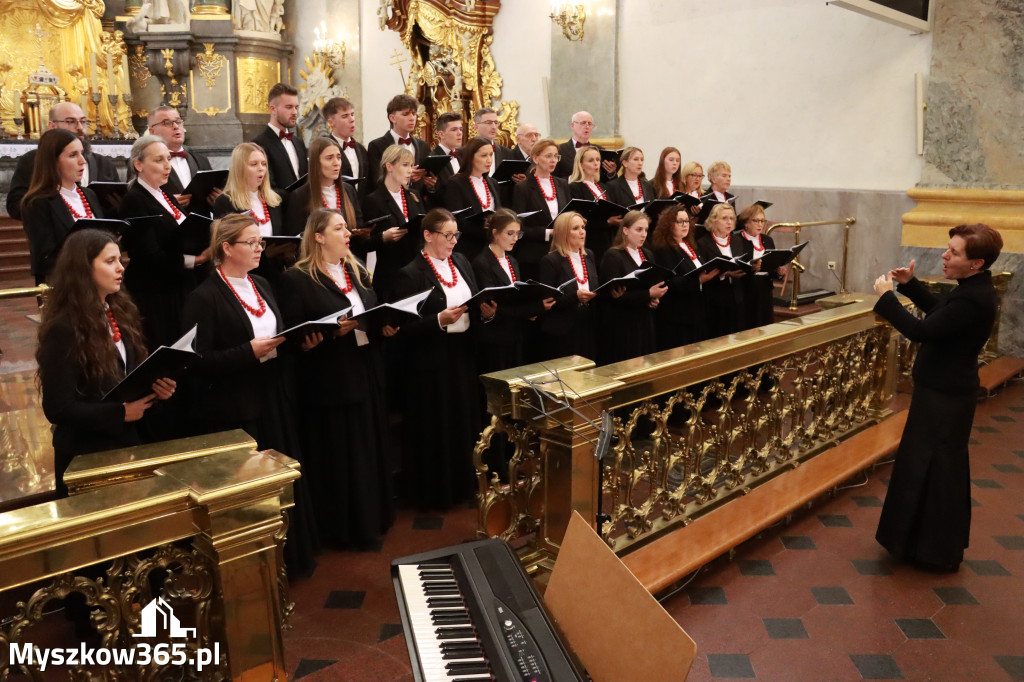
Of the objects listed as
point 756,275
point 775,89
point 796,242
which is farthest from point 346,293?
point 775,89

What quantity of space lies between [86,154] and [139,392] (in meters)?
3.96

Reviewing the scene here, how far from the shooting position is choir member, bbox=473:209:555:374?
16.6ft

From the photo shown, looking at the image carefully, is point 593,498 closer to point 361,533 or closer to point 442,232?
point 361,533

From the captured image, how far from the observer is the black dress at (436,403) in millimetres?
4809

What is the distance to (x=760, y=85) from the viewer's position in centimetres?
988

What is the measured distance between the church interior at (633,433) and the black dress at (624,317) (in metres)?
0.08

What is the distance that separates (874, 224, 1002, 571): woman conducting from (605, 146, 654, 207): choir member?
3117 millimetres

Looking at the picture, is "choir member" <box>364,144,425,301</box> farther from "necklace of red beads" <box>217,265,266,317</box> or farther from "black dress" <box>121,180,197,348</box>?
"necklace of red beads" <box>217,265,266,317</box>

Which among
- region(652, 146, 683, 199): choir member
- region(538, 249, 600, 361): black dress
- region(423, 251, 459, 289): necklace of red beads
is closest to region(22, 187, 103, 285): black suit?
region(423, 251, 459, 289): necklace of red beads

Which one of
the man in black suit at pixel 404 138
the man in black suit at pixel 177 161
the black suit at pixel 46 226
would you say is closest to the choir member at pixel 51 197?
the black suit at pixel 46 226

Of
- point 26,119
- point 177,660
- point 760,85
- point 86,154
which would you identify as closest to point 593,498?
point 177,660

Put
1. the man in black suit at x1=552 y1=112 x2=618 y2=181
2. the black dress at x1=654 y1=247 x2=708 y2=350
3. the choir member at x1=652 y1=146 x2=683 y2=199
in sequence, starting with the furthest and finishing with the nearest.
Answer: the man in black suit at x1=552 y1=112 x2=618 y2=181 < the choir member at x1=652 y1=146 x2=683 y2=199 < the black dress at x1=654 y1=247 x2=708 y2=350

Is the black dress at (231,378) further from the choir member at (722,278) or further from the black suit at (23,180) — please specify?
the choir member at (722,278)

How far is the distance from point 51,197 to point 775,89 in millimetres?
7939
